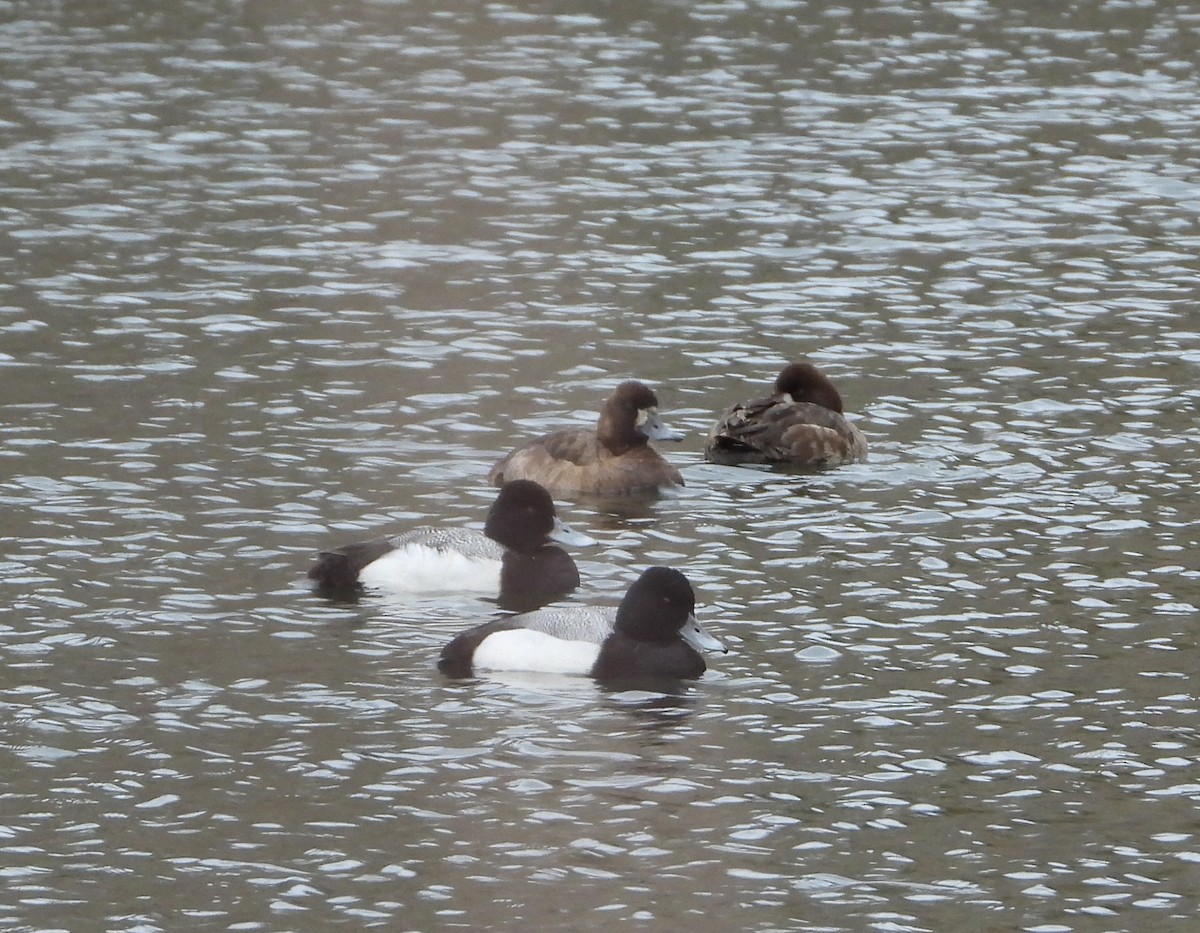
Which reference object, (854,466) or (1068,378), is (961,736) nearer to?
(854,466)

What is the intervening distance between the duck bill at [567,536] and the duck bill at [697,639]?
5.94 feet

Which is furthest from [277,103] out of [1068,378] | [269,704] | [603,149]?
[269,704]

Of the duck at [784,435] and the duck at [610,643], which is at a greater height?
the duck at [784,435]

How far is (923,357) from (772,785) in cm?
836

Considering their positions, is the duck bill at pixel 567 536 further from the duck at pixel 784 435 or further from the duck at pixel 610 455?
the duck at pixel 784 435

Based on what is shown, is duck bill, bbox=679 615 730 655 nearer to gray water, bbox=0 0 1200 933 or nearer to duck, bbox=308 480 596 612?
gray water, bbox=0 0 1200 933

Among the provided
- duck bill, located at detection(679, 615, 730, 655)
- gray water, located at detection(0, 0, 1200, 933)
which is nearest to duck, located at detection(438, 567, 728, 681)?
duck bill, located at detection(679, 615, 730, 655)

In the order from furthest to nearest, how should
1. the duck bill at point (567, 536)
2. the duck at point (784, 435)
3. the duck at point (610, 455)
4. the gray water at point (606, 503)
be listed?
the duck at point (784, 435) < the duck at point (610, 455) < the duck bill at point (567, 536) < the gray water at point (606, 503)

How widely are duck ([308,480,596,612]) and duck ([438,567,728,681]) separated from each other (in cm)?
119

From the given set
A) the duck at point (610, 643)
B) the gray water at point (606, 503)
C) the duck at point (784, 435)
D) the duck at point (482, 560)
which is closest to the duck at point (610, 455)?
the gray water at point (606, 503)

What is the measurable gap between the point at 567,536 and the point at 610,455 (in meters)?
1.87

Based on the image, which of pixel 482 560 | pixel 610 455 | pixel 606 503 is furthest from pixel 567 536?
pixel 610 455

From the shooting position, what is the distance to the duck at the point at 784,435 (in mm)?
15148

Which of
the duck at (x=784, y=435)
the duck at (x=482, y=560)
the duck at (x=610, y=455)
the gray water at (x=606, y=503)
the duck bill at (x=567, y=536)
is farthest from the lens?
the duck at (x=784, y=435)
